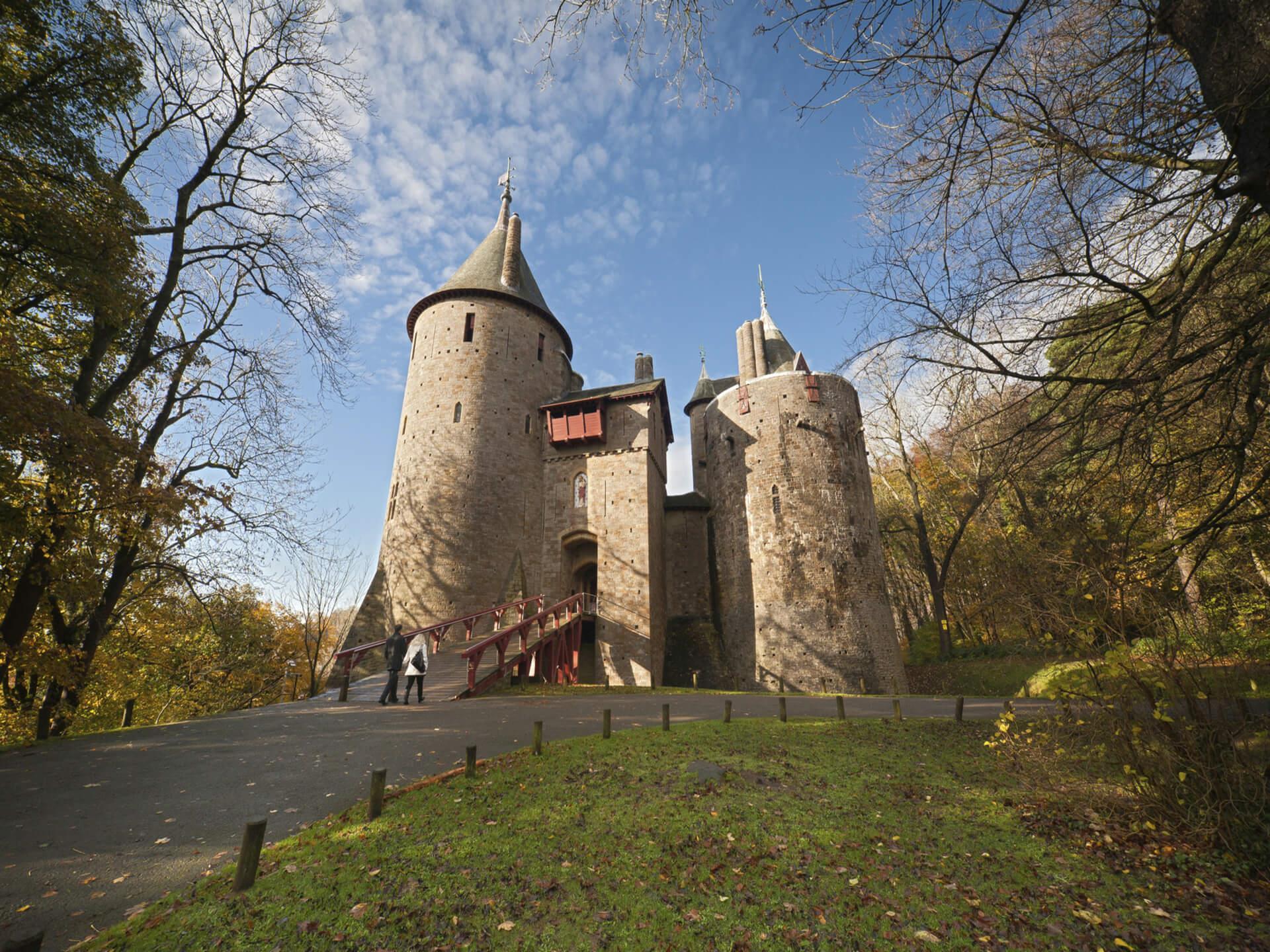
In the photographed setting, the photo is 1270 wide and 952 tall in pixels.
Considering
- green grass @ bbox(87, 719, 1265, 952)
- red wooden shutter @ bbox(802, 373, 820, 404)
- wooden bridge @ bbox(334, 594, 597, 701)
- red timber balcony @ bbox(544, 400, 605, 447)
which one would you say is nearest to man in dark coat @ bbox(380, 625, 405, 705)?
wooden bridge @ bbox(334, 594, 597, 701)

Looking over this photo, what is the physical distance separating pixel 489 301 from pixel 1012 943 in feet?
76.0

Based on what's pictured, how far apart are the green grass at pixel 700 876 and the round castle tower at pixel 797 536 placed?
12.7 meters

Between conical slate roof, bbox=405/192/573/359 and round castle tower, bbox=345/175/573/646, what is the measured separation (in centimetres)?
6

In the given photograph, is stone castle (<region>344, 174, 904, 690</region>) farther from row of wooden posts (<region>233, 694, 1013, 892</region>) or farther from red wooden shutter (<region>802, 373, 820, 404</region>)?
row of wooden posts (<region>233, 694, 1013, 892</region>)

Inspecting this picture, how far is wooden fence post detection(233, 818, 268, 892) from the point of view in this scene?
3910mm

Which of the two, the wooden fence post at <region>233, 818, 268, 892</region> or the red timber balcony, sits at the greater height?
the red timber balcony

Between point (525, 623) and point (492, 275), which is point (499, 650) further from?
point (492, 275)

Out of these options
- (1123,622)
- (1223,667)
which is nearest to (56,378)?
(1123,622)

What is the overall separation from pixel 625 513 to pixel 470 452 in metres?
6.46

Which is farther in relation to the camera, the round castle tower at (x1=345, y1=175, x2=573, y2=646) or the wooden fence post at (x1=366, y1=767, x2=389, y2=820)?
the round castle tower at (x1=345, y1=175, x2=573, y2=646)

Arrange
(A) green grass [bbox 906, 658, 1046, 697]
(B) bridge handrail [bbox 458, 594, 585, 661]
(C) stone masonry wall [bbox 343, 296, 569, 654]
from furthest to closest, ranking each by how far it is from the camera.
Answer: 1. (C) stone masonry wall [bbox 343, 296, 569, 654]
2. (A) green grass [bbox 906, 658, 1046, 697]
3. (B) bridge handrail [bbox 458, 594, 585, 661]

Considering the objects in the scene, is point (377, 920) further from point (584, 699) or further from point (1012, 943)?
point (584, 699)

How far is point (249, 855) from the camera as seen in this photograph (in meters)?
3.96

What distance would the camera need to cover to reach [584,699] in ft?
41.5
